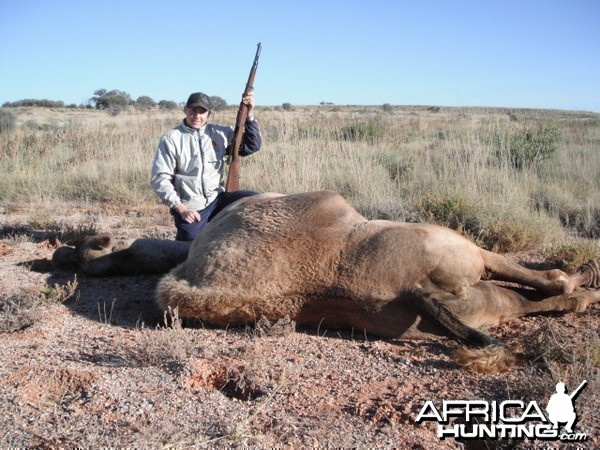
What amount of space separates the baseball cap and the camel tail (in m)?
3.58

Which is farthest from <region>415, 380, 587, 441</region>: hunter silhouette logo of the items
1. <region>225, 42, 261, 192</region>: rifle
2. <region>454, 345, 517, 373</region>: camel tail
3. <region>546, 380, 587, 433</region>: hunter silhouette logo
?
<region>225, 42, 261, 192</region>: rifle

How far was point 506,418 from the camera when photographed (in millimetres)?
2699

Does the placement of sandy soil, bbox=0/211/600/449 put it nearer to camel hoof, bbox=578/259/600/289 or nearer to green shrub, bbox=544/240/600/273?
camel hoof, bbox=578/259/600/289

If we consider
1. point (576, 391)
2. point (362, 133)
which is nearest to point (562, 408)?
point (576, 391)

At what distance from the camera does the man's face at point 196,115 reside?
5773mm

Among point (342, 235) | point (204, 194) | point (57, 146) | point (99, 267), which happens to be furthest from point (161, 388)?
point (57, 146)

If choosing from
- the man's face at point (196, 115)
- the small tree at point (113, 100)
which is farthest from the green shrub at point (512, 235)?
the small tree at point (113, 100)

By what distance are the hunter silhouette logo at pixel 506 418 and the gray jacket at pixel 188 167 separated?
3482 millimetres

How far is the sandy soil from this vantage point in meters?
2.58

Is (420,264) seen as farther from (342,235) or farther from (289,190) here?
(289,190)

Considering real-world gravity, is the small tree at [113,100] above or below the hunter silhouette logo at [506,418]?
above

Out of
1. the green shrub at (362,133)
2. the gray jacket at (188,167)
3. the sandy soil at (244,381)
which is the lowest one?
the sandy soil at (244,381)

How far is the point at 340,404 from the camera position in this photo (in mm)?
2922

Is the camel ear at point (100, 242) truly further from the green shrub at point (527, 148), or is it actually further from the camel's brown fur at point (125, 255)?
the green shrub at point (527, 148)
